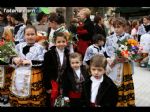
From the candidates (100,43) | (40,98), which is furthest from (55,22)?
(40,98)

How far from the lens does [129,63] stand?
6.59 m

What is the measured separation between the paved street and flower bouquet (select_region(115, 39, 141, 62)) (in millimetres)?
1358

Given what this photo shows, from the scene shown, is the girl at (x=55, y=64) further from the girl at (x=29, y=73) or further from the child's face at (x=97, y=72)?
the child's face at (x=97, y=72)

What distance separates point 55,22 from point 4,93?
5.50 ft

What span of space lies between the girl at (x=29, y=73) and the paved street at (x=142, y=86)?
4.20ft

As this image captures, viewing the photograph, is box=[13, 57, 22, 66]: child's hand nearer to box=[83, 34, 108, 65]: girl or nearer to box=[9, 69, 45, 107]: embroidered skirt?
box=[9, 69, 45, 107]: embroidered skirt

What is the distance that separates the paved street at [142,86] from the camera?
7.69 meters

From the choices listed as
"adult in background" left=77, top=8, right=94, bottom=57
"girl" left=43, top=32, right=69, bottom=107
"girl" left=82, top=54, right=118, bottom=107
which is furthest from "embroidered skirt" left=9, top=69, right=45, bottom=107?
"adult in background" left=77, top=8, right=94, bottom=57

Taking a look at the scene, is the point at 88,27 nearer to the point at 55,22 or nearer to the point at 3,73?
the point at 55,22

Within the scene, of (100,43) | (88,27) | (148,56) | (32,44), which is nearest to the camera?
(32,44)


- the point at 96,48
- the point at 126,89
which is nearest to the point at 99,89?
the point at 126,89

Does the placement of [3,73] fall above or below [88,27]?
below

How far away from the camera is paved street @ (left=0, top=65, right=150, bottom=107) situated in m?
7.69

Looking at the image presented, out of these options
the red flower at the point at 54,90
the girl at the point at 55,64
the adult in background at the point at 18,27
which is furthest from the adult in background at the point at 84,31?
the red flower at the point at 54,90
